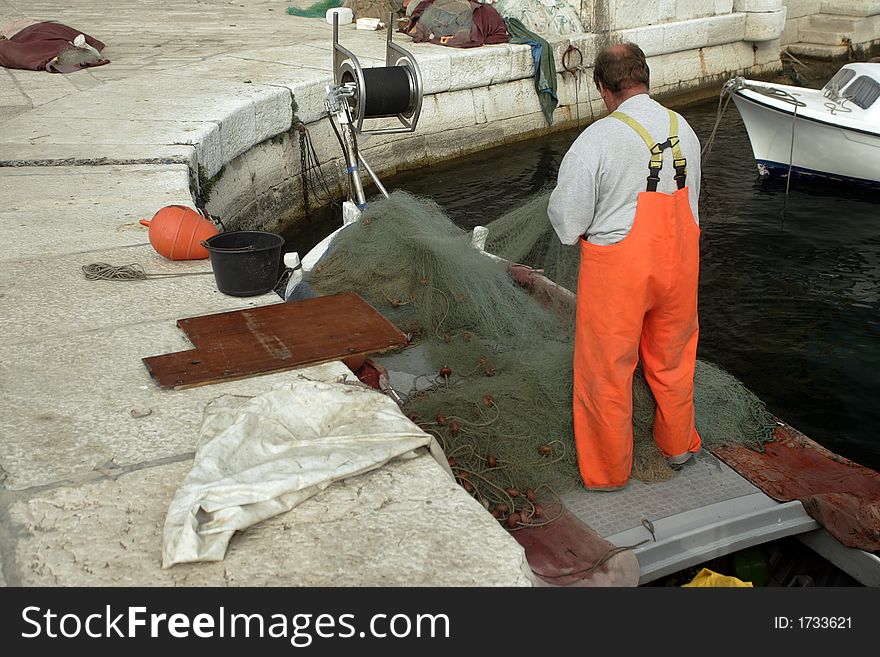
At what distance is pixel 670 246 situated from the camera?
3.45 m

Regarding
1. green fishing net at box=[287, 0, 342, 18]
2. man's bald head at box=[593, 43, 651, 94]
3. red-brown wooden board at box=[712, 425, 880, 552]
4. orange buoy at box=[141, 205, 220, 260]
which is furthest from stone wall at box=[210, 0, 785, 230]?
red-brown wooden board at box=[712, 425, 880, 552]

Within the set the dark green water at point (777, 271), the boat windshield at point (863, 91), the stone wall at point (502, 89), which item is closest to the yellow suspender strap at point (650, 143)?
the dark green water at point (777, 271)

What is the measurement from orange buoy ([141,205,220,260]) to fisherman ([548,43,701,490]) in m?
2.48

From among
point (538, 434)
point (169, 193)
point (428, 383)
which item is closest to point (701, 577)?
point (538, 434)

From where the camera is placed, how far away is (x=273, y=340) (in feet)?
13.7

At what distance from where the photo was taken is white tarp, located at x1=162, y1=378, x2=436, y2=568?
269 centimetres

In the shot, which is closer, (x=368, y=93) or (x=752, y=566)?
(x=752, y=566)

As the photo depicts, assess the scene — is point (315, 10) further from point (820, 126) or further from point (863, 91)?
point (863, 91)

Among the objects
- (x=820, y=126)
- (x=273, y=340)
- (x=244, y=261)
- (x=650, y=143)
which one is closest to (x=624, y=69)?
(x=650, y=143)

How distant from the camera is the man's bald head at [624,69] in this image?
138 inches

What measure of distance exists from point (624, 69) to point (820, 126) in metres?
8.21

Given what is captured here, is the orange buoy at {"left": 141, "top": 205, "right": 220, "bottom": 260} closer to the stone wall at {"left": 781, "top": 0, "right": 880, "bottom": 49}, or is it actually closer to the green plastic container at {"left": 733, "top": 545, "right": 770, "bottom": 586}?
the green plastic container at {"left": 733, "top": 545, "right": 770, "bottom": 586}

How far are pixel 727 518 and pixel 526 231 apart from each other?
85.2 inches
